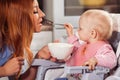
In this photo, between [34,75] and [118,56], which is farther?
[34,75]

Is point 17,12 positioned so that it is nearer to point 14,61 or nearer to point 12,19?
point 12,19

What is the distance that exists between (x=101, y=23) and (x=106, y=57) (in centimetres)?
16

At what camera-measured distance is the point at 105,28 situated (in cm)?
139

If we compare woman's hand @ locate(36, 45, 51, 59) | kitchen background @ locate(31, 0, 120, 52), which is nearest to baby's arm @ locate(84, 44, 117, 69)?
woman's hand @ locate(36, 45, 51, 59)

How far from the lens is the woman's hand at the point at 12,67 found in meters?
1.35

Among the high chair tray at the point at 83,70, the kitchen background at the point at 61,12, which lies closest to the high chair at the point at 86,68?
the high chair tray at the point at 83,70

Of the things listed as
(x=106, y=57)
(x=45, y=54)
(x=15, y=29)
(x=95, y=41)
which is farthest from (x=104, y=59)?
(x=15, y=29)

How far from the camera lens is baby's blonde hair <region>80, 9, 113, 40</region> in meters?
1.39

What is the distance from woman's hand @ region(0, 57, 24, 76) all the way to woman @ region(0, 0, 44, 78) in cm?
1

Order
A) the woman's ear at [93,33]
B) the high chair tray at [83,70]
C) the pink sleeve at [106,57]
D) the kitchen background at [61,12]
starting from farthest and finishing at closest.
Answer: the kitchen background at [61,12]
the woman's ear at [93,33]
the pink sleeve at [106,57]
the high chair tray at [83,70]

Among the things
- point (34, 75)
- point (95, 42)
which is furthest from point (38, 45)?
point (95, 42)

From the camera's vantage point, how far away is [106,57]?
1.33m

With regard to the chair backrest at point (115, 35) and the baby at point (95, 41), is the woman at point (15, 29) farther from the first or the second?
the chair backrest at point (115, 35)

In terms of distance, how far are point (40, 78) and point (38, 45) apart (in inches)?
28.3
